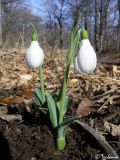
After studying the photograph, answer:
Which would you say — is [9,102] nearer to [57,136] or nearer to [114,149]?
[57,136]

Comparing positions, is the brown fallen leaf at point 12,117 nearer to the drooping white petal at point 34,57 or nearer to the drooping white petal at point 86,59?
the drooping white petal at point 34,57

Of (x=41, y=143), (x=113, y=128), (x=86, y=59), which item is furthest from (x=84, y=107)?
(x=86, y=59)

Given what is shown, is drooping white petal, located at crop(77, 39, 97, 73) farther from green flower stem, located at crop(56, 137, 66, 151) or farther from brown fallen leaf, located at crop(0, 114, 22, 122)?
brown fallen leaf, located at crop(0, 114, 22, 122)

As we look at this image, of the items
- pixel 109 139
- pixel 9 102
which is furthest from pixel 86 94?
pixel 109 139

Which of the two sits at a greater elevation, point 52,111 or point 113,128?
point 52,111

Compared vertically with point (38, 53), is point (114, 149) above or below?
below

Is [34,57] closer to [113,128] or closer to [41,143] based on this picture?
[41,143]

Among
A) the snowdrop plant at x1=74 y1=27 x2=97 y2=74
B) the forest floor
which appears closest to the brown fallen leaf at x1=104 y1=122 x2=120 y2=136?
the forest floor
